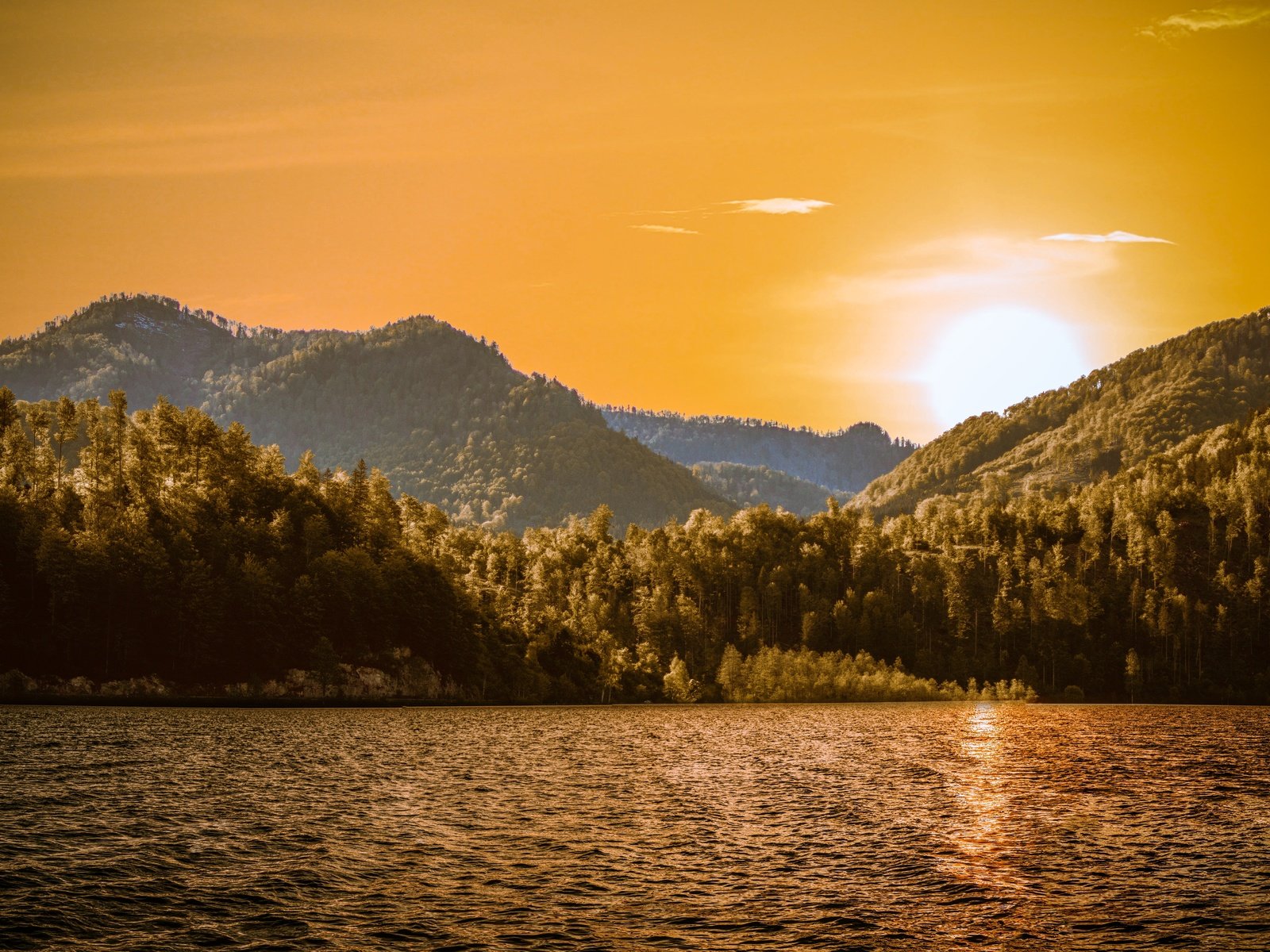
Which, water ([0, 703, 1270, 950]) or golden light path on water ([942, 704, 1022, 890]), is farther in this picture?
golden light path on water ([942, 704, 1022, 890])

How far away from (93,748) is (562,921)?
264 feet

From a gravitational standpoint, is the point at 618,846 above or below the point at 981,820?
above

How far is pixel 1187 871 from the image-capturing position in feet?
175

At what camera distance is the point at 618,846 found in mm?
59438

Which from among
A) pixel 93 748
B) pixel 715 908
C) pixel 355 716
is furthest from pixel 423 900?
pixel 355 716

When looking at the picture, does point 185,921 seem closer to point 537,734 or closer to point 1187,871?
point 1187,871

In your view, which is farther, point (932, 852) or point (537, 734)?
point (537, 734)

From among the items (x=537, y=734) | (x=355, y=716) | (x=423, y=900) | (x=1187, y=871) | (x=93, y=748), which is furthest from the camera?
(x=355, y=716)

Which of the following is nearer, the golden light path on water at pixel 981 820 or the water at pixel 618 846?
the water at pixel 618 846

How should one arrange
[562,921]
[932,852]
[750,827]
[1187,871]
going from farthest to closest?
[750,827]
[932,852]
[1187,871]
[562,921]

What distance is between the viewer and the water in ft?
137

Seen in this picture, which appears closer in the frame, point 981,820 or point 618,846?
point 618,846

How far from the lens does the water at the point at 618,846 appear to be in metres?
41.8

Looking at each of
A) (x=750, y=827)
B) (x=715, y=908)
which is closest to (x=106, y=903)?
(x=715, y=908)
